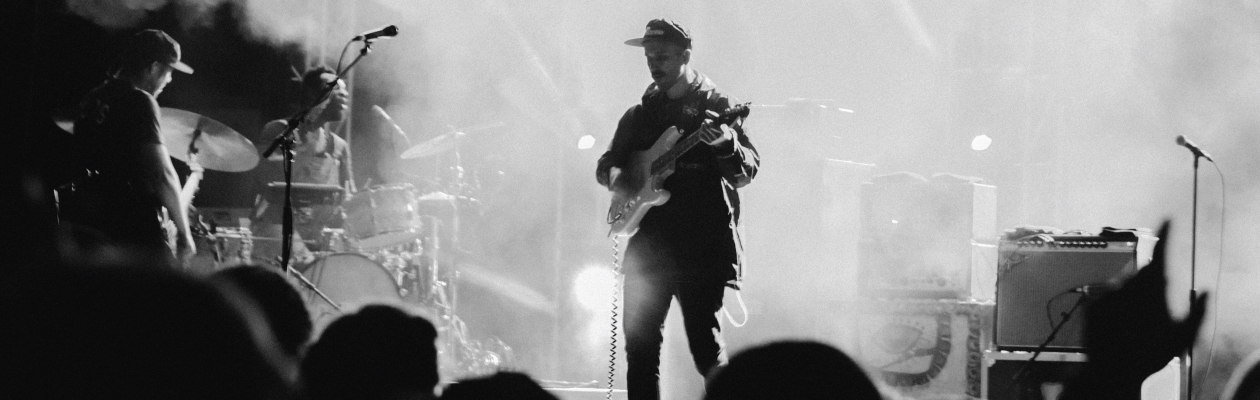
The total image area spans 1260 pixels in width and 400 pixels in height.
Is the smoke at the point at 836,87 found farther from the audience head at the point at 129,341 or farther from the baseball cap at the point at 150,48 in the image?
the audience head at the point at 129,341

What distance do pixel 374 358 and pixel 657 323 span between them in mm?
3085

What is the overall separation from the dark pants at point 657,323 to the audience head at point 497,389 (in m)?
3.03

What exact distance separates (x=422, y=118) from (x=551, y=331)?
77.1 inches

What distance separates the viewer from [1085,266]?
6680 millimetres

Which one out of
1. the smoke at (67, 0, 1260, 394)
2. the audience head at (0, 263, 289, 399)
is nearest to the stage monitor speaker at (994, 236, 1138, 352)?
the smoke at (67, 0, 1260, 394)

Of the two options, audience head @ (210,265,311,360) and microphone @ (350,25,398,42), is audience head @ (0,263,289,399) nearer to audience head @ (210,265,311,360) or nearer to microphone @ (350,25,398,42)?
audience head @ (210,265,311,360)

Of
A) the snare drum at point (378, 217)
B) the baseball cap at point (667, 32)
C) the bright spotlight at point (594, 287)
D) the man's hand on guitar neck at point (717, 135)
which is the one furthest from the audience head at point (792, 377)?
the bright spotlight at point (594, 287)

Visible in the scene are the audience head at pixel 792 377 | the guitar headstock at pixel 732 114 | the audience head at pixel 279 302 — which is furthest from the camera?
the guitar headstock at pixel 732 114

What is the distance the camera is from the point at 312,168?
326 inches

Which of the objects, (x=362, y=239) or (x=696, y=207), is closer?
(x=696, y=207)

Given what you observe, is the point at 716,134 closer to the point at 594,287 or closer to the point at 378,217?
the point at 378,217

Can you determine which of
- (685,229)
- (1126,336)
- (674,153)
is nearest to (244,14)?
(674,153)

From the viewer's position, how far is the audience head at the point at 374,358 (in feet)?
6.33

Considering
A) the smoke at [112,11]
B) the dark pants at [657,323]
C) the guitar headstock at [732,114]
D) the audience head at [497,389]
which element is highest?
the smoke at [112,11]
